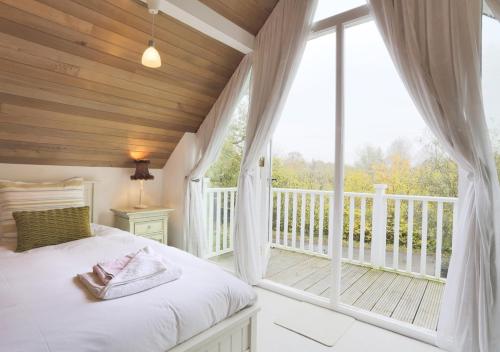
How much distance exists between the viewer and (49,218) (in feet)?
6.99

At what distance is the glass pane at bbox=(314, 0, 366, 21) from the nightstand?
101 inches

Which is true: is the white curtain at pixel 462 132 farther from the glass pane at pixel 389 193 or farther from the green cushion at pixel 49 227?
the green cushion at pixel 49 227

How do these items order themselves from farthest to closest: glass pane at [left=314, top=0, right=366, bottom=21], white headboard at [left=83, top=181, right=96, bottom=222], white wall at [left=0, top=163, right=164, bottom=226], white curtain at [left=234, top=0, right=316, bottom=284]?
white headboard at [left=83, top=181, right=96, bottom=222]
white wall at [left=0, top=163, right=164, bottom=226]
white curtain at [left=234, top=0, right=316, bottom=284]
glass pane at [left=314, top=0, right=366, bottom=21]

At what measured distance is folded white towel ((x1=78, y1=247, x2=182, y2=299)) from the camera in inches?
49.1

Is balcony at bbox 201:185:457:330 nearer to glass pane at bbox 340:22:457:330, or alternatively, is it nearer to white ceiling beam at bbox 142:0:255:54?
glass pane at bbox 340:22:457:330

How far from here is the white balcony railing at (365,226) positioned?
10.1ft

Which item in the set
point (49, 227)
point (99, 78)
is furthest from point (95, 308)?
point (99, 78)

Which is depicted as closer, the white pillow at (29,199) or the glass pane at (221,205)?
the white pillow at (29,199)

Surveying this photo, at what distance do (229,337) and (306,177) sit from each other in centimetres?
260

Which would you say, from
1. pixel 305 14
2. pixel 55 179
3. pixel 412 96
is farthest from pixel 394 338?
pixel 55 179

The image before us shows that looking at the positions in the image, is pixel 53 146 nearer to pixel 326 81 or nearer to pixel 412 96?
pixel 326 81

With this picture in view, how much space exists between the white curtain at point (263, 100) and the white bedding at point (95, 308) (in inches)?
43.8

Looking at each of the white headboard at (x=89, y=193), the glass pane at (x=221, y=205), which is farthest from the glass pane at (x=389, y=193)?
the white headboard at (x=89, y=193)

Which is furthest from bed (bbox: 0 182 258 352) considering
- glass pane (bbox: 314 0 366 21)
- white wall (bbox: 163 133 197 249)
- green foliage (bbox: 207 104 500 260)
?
glass pane (bbox: 314 0 366 21)
